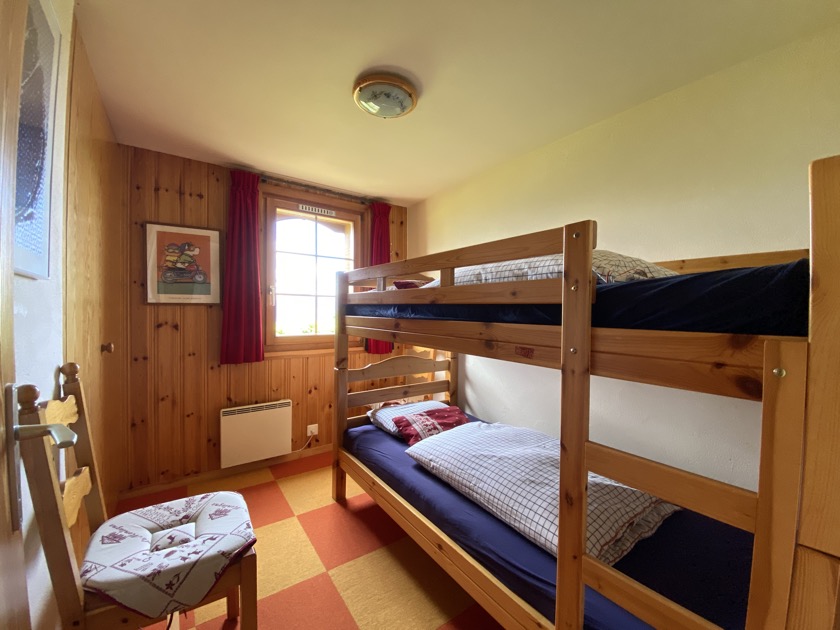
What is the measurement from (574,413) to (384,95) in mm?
1618

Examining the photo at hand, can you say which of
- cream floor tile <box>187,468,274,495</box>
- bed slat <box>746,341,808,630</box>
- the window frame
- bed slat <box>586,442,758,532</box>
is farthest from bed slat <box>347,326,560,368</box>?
cream floor tile <box>187,468,274,495</box>

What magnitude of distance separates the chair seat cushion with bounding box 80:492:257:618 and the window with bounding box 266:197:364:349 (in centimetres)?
158

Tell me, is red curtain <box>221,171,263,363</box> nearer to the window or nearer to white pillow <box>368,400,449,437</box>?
the window

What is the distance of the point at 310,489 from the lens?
231 cm

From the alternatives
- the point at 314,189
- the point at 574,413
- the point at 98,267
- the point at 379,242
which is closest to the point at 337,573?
the point at 574,413

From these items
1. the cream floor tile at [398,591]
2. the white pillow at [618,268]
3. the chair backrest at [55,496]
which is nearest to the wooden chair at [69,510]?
the chair backrest at [55,496]

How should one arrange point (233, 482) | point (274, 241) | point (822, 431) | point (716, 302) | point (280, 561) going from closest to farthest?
point (822, 431), point (716, 302), point (280, 561), point (233, 482), point (274, 241)

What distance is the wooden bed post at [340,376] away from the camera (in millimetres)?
2156

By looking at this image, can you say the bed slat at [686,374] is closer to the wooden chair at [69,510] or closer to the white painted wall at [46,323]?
the wooden chair at [69,510]

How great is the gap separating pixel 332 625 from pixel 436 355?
1.94m

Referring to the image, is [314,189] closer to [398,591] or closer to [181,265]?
[181,265]

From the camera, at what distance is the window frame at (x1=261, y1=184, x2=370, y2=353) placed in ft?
8.55

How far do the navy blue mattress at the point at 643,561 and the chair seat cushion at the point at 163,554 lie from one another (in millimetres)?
776

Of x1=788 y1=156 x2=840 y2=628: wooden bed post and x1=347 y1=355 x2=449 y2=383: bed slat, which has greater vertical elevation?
x1=788 y1=156 x2=840 y2=628: wooden bed post
